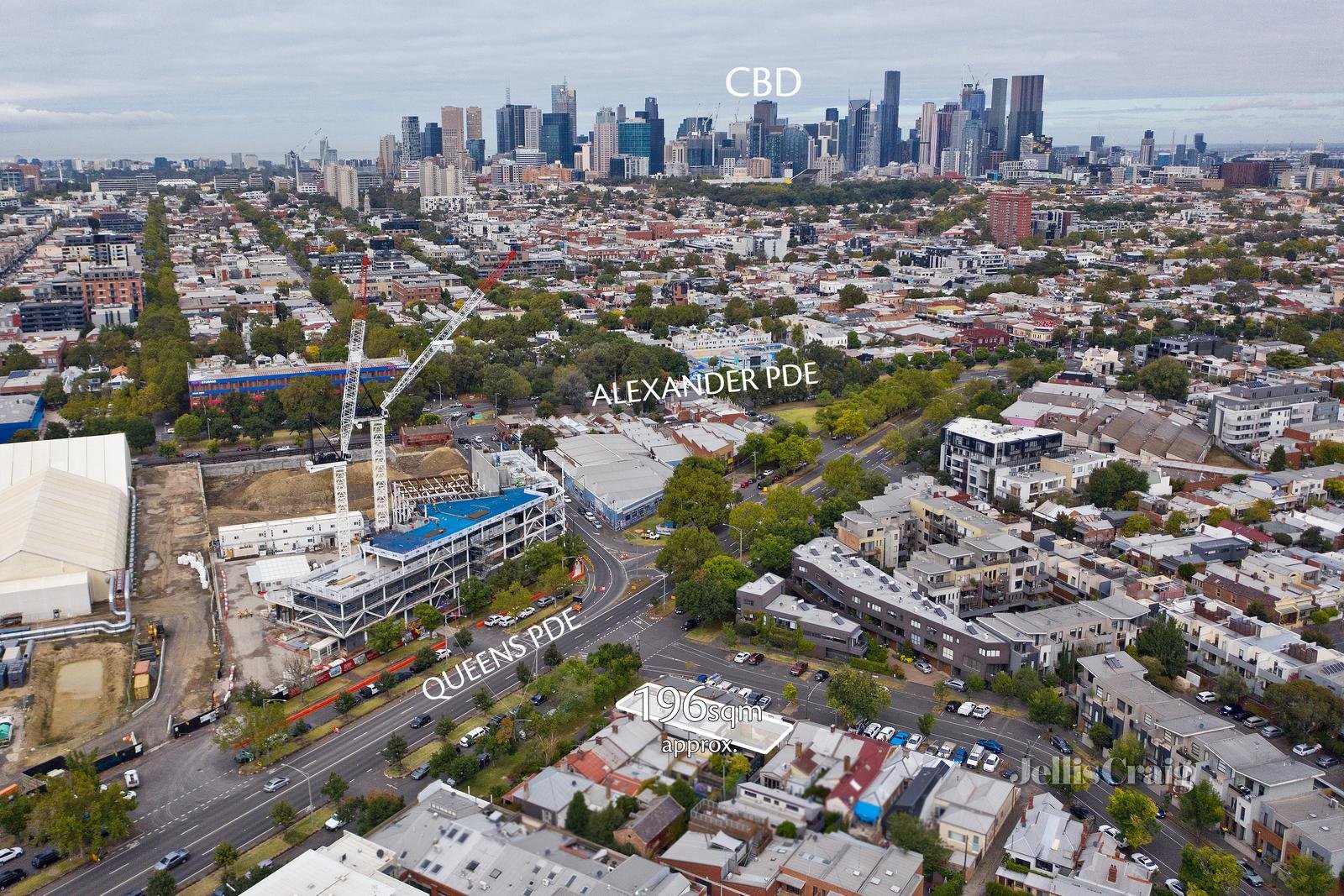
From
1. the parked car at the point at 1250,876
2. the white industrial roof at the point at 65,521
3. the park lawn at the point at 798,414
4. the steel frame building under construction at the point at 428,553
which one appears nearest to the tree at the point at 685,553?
the steel frame building under construction at the point at 428,553

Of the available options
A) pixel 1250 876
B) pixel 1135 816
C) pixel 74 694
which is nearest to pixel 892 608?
pixel 1135 816

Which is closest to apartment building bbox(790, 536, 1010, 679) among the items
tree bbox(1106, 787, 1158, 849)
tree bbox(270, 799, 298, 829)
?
tree bbox(1106, 787, 1158, 849)

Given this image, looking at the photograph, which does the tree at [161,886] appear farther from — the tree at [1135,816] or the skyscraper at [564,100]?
the skyscraper at [564,100]

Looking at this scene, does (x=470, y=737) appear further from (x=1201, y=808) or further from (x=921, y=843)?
(x=1201, y=808)

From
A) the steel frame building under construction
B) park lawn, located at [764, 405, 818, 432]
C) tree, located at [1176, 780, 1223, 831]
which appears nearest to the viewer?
tree, located at [1176, 780, 1223, 831]

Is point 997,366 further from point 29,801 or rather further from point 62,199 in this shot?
point 62,199

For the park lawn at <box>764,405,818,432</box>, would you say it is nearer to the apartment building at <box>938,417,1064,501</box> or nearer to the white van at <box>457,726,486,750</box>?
the apartment building at <box>938,417,1064,501</box>
